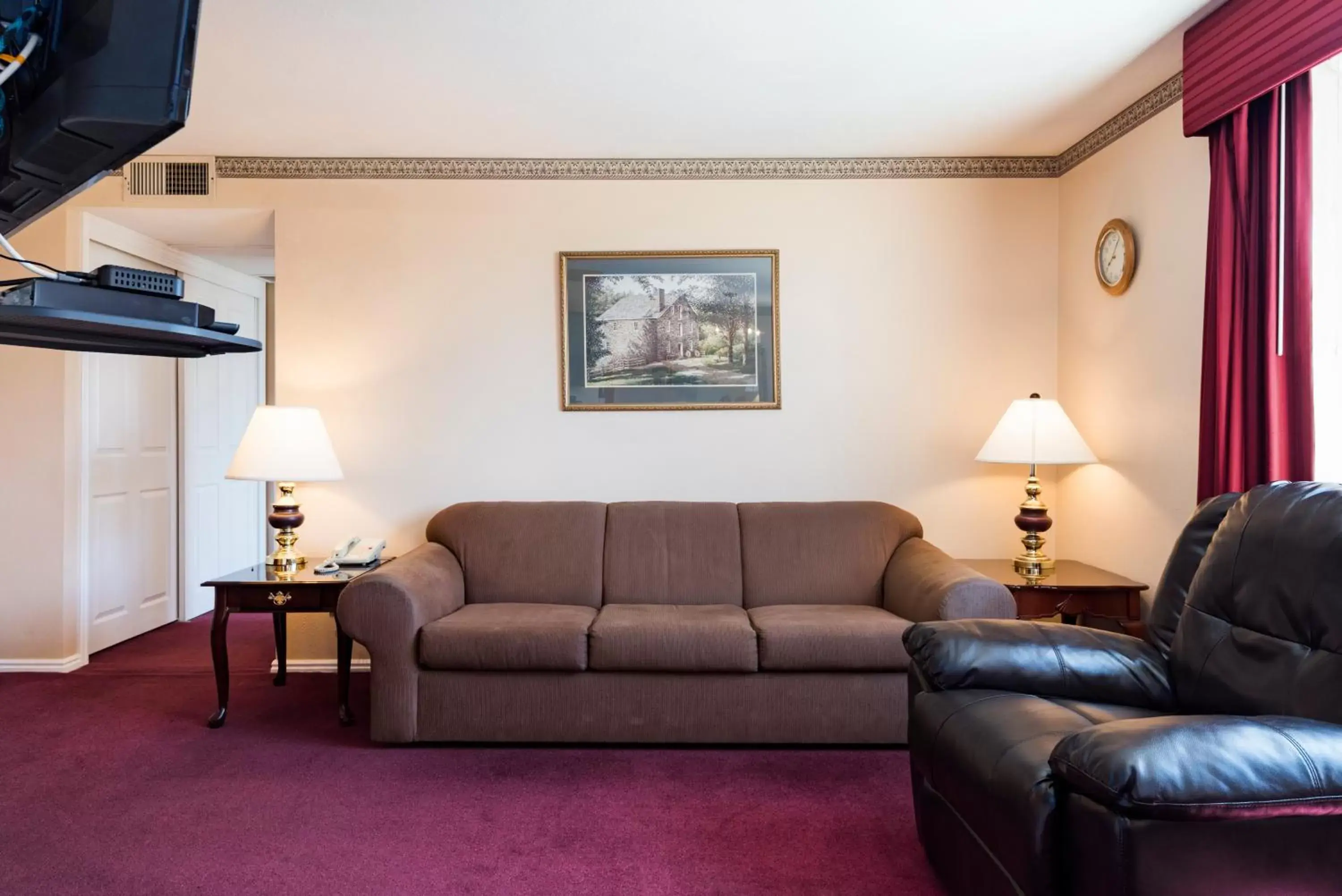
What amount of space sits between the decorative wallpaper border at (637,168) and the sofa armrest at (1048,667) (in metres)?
2.61

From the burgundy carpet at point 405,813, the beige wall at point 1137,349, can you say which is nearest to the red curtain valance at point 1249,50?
the beige wall at point 1137,349

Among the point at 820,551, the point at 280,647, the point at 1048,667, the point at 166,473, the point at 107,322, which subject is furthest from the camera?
the point at 166,473

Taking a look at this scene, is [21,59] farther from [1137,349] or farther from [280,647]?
[1137,349]

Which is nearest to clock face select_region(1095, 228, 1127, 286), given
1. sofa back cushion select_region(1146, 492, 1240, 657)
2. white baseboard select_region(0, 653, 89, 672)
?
sofa back cushion select_region(1146, 492, 1240, 657)

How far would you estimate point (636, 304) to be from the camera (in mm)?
3936

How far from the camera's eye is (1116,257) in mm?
3426

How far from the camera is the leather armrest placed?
A: 1.25 m

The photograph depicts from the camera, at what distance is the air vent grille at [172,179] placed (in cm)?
391

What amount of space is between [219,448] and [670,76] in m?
3.97

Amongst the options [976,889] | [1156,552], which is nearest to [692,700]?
[976,889]

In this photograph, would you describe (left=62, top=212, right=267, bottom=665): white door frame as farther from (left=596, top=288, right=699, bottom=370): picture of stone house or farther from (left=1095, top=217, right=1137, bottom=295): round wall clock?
(left=1095, top=217, right=1137, bottom=295): round wall clock

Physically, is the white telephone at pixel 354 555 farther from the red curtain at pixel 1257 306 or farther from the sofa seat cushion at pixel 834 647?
the red curtain at pixel 1257 306

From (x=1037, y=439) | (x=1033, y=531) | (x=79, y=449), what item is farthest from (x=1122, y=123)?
(x=79, y=449)

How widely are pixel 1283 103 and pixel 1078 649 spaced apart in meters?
1.79
